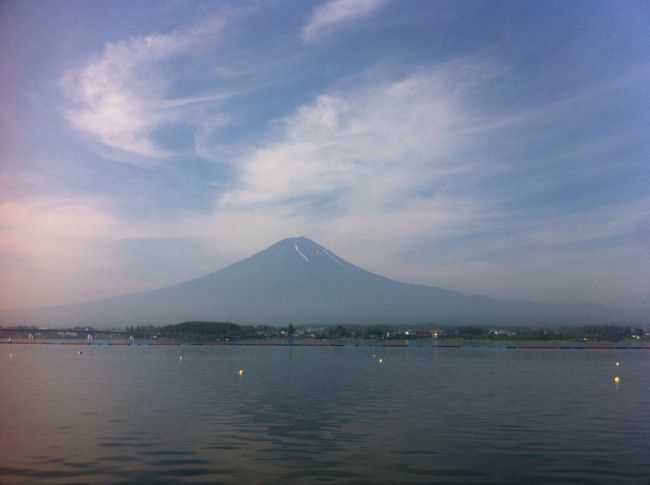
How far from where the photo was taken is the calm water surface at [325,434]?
50.0 ft

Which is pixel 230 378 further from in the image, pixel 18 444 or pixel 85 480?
pixel 85 480

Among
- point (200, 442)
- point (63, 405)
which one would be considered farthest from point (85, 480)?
point (63, 405)

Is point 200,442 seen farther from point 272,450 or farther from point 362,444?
point 362,444

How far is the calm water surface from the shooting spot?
15227 mm

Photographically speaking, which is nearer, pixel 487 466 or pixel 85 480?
pixel 85 480

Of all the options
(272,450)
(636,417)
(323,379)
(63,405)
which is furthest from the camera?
(323,379)

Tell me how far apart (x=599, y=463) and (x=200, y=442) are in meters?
11.7

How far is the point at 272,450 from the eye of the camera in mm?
17594

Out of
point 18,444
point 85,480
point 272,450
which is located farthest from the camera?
point 18,444

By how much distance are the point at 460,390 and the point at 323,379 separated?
37.7 ft

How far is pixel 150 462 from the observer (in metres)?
Answer: 16.2

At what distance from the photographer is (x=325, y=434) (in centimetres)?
2017

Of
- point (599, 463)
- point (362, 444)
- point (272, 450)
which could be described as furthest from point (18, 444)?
point (599, 463)

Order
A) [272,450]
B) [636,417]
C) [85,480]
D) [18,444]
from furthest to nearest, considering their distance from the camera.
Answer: [636,417], [18,444], [272,450], [85,480]
